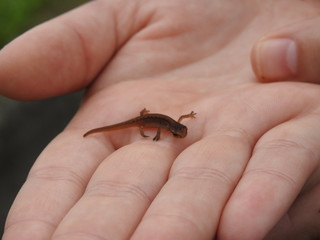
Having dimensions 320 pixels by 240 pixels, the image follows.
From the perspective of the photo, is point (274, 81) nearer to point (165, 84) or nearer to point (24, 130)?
point (165, 84)

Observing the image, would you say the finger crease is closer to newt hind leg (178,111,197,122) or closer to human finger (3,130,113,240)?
newt hind leg (178,111,197,122)

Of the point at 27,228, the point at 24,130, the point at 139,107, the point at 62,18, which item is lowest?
the point at 24,130

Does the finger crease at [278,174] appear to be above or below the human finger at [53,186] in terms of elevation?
above

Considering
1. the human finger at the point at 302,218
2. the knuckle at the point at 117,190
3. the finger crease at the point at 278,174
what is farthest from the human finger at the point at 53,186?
the human finger at the point at 302,218

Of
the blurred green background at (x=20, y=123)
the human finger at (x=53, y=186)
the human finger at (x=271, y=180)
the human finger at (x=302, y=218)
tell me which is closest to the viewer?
the human finger at (x=271, y=180)

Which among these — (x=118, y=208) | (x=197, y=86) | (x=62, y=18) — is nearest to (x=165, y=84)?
(x=197, y=86)

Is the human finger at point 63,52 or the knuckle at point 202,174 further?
the human finger at point 63,52

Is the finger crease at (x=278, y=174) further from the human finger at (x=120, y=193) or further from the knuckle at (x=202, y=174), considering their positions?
the human finger at (x=120, y=193)
